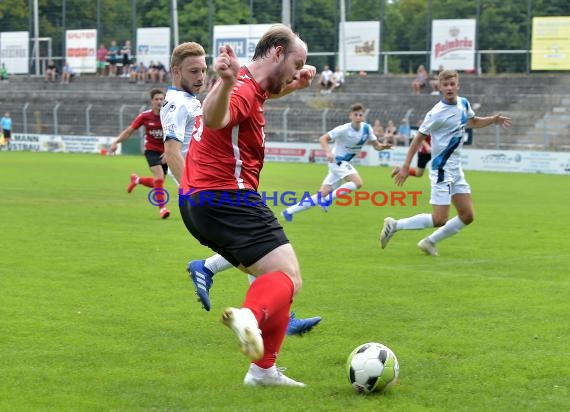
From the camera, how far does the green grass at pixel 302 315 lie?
5637 millimetres

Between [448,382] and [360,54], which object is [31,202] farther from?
[360,54]

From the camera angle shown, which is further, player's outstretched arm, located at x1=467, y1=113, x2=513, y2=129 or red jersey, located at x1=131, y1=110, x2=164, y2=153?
red jersey, located at x1=131, y1=110, x2=164, y2=153

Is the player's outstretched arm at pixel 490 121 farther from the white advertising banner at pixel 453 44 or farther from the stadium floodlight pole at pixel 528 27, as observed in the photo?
the stadium floodlight pole at pixel 528 27

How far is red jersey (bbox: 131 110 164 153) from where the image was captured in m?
18.0

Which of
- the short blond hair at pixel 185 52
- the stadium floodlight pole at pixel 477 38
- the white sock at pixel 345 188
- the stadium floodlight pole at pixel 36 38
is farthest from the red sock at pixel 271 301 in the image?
the stadium floodlight pole at pixel 36 38

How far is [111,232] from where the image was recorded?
14.7 m

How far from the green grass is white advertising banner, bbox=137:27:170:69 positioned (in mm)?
40759

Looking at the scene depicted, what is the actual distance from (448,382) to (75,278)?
17.0 feet

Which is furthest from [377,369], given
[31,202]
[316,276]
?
[31,202]

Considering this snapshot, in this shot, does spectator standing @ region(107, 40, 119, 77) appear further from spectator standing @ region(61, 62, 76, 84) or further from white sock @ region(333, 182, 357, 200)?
white sock @ region(333, 182, 357, 200)

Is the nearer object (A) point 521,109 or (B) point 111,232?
(B) point 111,232

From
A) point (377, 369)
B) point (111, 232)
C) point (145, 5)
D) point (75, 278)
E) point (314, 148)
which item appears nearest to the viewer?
point (377, 369)

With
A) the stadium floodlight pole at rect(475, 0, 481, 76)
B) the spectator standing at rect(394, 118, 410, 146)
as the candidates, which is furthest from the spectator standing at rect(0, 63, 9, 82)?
the spectator standing at rect(394, 118, 410, 146)

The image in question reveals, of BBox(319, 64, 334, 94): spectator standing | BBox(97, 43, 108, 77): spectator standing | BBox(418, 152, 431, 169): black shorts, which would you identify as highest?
BBox(97, 43, 108, 77): spectator standing
